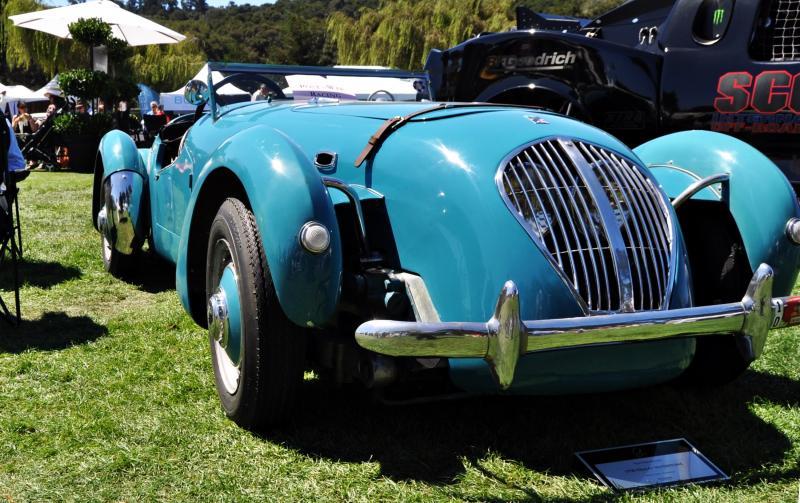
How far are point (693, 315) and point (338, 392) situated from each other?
4.87 ft

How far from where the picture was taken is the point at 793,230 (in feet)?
9.37

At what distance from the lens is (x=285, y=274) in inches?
90.7

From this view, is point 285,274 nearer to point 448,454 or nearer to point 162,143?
point 448,454

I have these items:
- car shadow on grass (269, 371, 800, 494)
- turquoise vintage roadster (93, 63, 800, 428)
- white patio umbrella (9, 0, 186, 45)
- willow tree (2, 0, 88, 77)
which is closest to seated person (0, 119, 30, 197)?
turquoise vintage roadster (93, 63, 800, 428)

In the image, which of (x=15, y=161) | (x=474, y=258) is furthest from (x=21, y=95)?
(x=474, y=258)

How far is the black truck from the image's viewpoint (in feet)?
17.9

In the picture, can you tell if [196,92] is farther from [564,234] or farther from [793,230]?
[793,230]

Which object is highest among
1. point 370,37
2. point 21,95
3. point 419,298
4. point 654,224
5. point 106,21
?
point 370,37

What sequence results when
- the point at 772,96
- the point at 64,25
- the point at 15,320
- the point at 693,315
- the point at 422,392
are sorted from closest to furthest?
1. the point at 693,315
2. the point at 422,392
3. the point at 15,320
4. the point at 772,96
5. the point at 64,25

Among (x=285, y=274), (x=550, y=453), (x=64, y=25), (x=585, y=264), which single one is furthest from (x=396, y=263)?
(x=64, y=25)

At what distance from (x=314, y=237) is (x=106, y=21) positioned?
12.8m

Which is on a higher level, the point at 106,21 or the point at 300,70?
the point at 106,21

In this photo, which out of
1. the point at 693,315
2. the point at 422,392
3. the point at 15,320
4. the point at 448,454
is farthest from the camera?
the point at 15,320

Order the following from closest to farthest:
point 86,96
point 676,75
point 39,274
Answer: point 39,274 → point 676,75 → point 86,96
